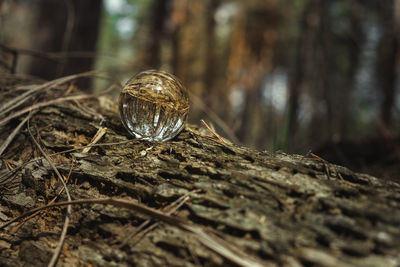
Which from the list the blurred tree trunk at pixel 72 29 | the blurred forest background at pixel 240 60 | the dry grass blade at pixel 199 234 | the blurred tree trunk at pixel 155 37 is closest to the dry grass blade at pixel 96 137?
the dry grass blade at pixel 199 234

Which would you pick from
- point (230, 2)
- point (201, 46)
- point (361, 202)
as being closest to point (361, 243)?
point (361, 202)

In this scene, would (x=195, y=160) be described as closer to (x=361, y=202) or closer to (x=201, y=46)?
(x=361, y=202)

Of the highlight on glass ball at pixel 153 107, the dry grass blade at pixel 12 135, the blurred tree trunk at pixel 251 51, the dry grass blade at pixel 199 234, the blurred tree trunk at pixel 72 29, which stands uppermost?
the blurred tree trunk at pixel 251 51

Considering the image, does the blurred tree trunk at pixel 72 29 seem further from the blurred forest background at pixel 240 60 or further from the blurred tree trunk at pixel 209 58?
the blurred tree trunk at pixel 209 58

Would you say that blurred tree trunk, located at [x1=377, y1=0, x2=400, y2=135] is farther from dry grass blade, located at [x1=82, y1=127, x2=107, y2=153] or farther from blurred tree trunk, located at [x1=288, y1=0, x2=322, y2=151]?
dry grass blade, located at [x1=82, y1=127, x2=107, y2=153]

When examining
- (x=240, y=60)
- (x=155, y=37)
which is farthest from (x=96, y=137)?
(x=155, y=37)

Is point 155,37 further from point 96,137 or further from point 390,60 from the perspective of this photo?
point 96,137
